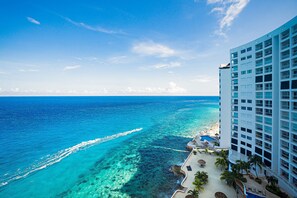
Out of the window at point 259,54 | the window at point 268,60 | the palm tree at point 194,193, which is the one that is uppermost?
the window at point 259,54

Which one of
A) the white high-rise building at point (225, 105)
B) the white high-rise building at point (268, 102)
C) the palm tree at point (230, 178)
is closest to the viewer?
the white high-rise building at point (268, 102)

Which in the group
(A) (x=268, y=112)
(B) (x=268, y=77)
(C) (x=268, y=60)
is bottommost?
(A) (x=268, y=112)

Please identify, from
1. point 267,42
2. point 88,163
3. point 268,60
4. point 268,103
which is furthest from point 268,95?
point 88,163

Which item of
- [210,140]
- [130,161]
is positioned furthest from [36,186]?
[210,140]

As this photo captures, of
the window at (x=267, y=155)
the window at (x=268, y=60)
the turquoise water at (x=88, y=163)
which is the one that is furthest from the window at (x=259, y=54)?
the turquoise water at (x=88, y=163)

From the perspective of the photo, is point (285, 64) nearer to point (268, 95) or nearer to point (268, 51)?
point (268, 51)

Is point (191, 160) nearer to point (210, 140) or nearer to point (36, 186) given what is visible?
point (210, 140)

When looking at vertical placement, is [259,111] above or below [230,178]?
above

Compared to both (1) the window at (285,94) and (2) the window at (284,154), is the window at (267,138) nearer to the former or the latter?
(2) the window at (284,154)
